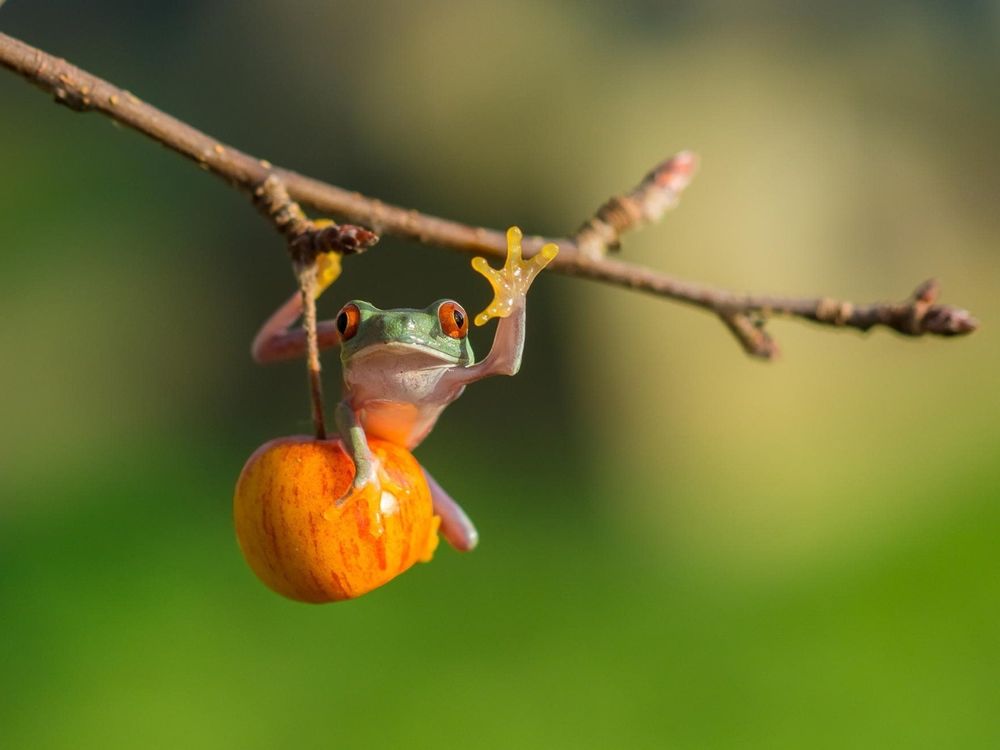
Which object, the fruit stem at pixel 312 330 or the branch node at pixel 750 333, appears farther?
the branch node at pixel 750 333

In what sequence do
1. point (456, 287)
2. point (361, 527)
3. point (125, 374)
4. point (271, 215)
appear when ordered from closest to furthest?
1. point (361, 527)
2. point (271, 215)
3. point (456, 287)
4. point (125, 374)

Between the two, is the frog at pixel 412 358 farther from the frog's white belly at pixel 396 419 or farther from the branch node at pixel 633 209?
the branch node at pixel 633 209

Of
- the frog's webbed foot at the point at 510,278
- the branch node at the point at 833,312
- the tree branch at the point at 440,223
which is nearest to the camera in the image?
the frog's webbed foot at the point at 510,278

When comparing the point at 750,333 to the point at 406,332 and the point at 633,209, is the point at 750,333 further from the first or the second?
the point at 406,332

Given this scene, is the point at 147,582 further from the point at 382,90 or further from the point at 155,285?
the point at 382,90

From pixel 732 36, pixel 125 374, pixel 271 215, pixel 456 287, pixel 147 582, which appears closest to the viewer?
pixel 271 215

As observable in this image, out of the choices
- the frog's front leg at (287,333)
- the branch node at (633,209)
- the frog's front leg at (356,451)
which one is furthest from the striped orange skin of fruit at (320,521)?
→ the branch node at (633,209)

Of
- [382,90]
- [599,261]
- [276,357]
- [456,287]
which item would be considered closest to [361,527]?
[276,357]
